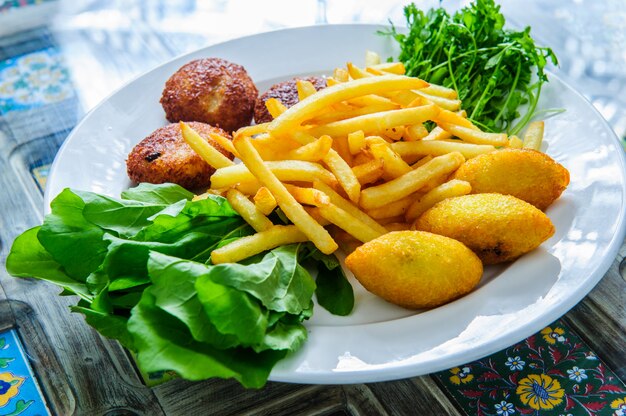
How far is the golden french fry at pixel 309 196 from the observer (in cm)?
228

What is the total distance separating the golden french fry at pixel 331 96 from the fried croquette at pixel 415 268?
58 centimetres

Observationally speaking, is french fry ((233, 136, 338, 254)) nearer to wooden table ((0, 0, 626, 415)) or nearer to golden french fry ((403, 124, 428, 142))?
wooden table ((0, 0, 626, 415))

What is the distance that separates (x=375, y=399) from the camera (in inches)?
81.9

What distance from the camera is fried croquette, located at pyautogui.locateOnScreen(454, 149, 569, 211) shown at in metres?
2.46

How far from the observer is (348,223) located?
2.34m

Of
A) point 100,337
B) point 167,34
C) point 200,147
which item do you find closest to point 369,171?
point 200,147

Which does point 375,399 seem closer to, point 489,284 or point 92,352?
point 489,284

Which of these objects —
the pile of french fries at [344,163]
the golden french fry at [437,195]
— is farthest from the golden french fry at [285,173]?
the golden french fry at [437,195]

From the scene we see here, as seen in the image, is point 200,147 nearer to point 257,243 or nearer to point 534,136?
point 257,243

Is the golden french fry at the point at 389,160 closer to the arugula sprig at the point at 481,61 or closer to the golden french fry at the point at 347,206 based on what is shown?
the golden french fry at the point at 347,206

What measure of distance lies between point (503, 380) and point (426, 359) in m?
0.36

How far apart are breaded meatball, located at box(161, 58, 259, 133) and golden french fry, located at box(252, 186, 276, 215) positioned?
36.9 inches

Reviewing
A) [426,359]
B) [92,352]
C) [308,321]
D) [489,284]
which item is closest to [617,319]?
[489,284]

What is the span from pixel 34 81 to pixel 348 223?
240 centimetres
